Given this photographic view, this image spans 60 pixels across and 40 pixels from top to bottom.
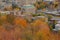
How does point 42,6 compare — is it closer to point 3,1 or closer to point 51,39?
point 3,1

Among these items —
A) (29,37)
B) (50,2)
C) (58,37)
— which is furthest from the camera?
(50,2)

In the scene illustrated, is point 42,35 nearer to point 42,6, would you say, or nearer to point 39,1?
point 42,6

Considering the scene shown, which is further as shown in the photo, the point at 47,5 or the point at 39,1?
the point at 39,1

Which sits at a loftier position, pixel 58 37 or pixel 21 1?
pixel 58 37

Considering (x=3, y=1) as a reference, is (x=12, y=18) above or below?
above

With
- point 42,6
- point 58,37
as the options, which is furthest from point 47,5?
point 58,37

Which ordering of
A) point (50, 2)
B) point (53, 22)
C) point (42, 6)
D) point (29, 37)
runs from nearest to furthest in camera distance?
point (29, 37)
point (53, 22)
point (42, 6)
point (50, 2)

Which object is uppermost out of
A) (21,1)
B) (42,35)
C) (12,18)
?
(42,35)

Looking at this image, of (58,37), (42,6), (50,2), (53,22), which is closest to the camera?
(58,37)

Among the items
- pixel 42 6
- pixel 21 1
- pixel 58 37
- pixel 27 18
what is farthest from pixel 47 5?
pixel 58 37
